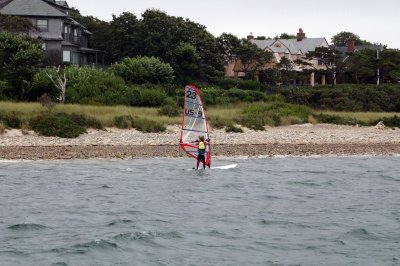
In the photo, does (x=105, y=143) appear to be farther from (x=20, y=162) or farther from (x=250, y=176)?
(x=250, y=176)

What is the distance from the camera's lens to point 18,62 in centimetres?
5300

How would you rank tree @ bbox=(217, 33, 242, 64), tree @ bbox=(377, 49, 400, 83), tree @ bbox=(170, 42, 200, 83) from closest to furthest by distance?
1. tree @ bbox=(170, 42, 200, 83)
2. tree @ bbox=(377, 49, 400, 83)
3. tree @ bbox=(217, 33, 242, 64)

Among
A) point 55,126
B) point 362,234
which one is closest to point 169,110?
point 55,126

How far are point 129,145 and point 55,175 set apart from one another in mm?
9726

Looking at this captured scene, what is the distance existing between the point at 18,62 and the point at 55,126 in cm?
1424

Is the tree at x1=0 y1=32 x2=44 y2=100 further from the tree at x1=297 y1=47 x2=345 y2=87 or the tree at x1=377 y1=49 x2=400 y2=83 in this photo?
the tree at x1=377 y1=49 x2=400 y2=83

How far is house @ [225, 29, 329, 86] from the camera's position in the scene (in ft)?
292

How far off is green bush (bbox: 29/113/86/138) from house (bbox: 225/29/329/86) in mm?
47015

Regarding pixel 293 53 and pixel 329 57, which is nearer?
pixel 329 57

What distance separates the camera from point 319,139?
45625mm

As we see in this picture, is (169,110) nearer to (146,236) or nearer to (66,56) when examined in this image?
(66,56)

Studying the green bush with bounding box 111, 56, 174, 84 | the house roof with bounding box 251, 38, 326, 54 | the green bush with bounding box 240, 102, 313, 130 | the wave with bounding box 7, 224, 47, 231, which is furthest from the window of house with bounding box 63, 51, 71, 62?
the wave with bounding box 7, 224, 47, 231

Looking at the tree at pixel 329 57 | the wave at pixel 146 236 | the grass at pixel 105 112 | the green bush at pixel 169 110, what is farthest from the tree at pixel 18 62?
the tree at pixel 329 57

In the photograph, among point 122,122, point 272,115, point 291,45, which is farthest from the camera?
point 291,45
